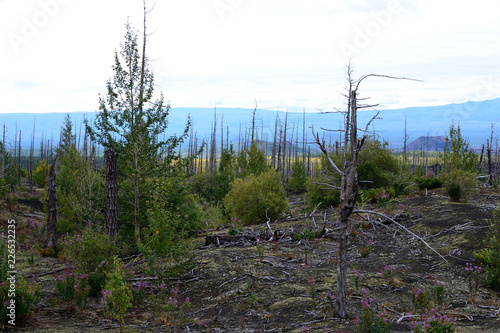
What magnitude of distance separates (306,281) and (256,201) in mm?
10568

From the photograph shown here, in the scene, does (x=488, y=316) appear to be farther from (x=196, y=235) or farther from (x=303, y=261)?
(x=196, y=235)

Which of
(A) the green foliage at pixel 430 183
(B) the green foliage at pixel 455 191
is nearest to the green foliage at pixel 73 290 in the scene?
(B) the green foliage at pixel 455 191

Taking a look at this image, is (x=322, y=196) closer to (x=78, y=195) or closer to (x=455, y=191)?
(x=455, y=191)

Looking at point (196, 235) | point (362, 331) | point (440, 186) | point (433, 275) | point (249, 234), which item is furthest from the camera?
point (440, 186)

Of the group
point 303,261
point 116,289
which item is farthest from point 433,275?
point 116,289

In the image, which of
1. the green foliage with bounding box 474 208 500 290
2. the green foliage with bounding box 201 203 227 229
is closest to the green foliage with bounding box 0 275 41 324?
the green foliage with bounding box 474 208 500 290

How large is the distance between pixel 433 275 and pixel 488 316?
2440 mm

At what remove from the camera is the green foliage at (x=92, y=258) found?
9.31m

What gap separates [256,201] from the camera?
19.9 m

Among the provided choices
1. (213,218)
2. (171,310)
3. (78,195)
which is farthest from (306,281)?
(213,218)

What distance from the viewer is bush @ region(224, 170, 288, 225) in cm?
1977

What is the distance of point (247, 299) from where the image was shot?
8.52 metres

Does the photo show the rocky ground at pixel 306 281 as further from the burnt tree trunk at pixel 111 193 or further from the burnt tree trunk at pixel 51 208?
the burnt tree trunk at pixel 111 193

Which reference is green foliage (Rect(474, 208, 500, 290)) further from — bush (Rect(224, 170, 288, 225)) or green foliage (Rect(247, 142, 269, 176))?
green foliage (Rect(247, 142, 269, 176))
